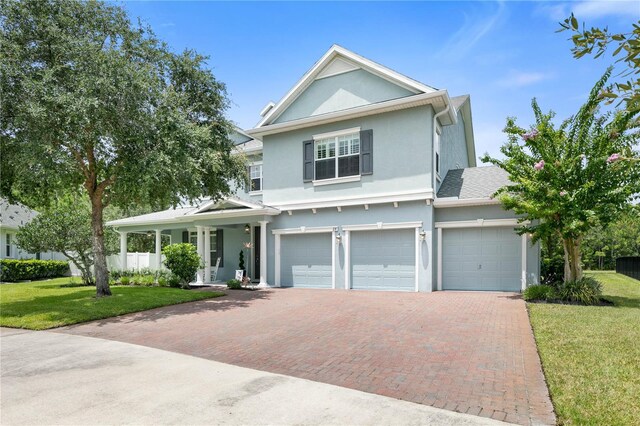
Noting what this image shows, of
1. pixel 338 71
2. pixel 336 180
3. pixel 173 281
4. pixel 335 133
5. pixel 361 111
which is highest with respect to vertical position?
pixel 338 71

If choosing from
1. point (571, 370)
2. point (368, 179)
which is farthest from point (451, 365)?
point (368, 179)

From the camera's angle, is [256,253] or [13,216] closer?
[256,253]

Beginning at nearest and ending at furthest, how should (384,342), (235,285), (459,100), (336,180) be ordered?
(384,342)
(336,180)
(235,285)
(459,100)

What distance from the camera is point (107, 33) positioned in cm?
1270

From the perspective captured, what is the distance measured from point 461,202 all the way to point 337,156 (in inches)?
202

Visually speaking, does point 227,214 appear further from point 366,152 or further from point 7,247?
point 7,247

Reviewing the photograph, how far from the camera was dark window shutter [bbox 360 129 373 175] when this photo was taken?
15.5 meters

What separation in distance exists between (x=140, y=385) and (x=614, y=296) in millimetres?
14212

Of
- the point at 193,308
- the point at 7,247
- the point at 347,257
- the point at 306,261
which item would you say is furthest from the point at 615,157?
the point at 7,247

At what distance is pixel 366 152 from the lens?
15547 mm

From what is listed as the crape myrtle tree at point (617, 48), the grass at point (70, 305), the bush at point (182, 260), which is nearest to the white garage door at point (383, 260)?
the grass at point (70, 305)

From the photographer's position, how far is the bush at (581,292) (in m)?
11.2

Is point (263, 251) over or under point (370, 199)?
under

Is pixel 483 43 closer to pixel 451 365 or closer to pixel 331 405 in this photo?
pixel 451 365
